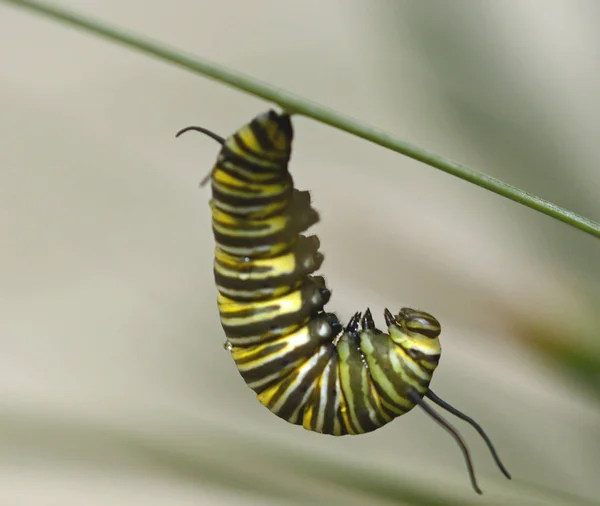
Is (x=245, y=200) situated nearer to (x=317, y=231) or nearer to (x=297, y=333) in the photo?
(x=297, y=333)

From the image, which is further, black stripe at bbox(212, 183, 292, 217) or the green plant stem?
black stripe at bbox(212, 183, 292, 217)

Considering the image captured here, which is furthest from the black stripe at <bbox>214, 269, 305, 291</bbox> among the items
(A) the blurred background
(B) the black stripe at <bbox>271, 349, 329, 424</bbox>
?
(A) the blurred background

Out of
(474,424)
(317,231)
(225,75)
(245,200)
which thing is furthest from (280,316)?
(317,231)

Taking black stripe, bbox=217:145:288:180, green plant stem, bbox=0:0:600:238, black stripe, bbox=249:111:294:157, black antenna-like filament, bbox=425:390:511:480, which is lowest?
black antenna-like filament, bbox=425:390:511:480

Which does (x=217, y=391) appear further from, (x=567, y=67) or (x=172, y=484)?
(x=567, y=67)

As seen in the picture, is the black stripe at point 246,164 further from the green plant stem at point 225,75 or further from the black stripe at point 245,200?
the green plant stem at point 225,75

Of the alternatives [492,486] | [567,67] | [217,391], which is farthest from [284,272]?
[567,67]

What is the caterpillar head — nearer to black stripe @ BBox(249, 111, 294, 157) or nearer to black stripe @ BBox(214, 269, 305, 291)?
black stripe @ BBox(214, 269, 305, 291)
